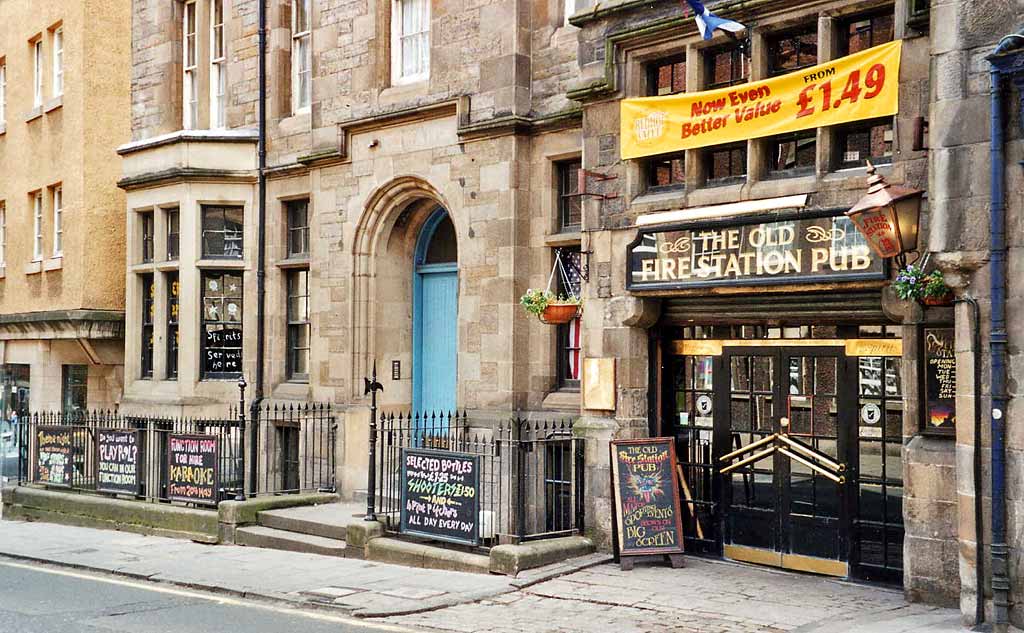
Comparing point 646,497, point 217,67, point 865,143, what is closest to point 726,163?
point 865,143

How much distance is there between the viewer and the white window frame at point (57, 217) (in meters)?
23.4

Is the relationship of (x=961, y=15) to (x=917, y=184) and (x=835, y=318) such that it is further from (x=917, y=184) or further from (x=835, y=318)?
(x=835, y=318)

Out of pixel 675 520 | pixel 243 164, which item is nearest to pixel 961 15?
pixel 675 520

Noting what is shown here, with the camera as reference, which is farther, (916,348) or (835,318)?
(835,318)

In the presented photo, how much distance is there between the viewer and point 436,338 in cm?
1761

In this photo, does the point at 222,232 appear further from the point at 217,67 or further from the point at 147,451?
the point at 147,451

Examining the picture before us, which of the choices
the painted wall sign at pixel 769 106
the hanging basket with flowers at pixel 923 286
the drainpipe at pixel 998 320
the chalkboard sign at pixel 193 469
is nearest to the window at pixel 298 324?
the chalkboard sign at pixel 193 469

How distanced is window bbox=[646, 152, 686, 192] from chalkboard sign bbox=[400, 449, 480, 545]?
3.62 metres

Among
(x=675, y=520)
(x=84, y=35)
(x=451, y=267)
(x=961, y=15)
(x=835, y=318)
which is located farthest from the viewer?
(x=84, y=35)

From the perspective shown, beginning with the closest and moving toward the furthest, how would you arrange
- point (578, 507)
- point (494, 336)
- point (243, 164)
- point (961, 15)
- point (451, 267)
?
point (961, 15) < point (578, 507) < point (494, 336) < point (451, 267) < point (243, 164)

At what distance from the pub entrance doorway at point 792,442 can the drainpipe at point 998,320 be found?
192cm

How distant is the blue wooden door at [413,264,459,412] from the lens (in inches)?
682

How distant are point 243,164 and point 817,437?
11.6 m

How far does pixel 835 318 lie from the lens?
1152cm
